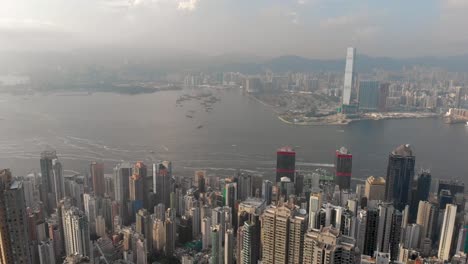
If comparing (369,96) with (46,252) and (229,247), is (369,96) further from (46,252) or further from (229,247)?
(46,252)

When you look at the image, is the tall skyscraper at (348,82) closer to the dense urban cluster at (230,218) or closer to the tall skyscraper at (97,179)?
the dense urban cluster at (230,218)

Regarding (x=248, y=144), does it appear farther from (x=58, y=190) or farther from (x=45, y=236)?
(x=45, y=236)

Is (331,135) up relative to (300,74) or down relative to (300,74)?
down

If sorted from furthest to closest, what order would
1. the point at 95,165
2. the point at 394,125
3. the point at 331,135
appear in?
the point at 394,125, the point at 331,135, the point at 95,165

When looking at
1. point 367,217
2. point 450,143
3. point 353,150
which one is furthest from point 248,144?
point 450,143

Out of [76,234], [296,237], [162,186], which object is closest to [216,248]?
[296,237]

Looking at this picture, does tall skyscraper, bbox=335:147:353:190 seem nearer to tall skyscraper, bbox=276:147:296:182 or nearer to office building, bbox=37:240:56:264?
tall skyscraper, bbox=276:147:296:182
